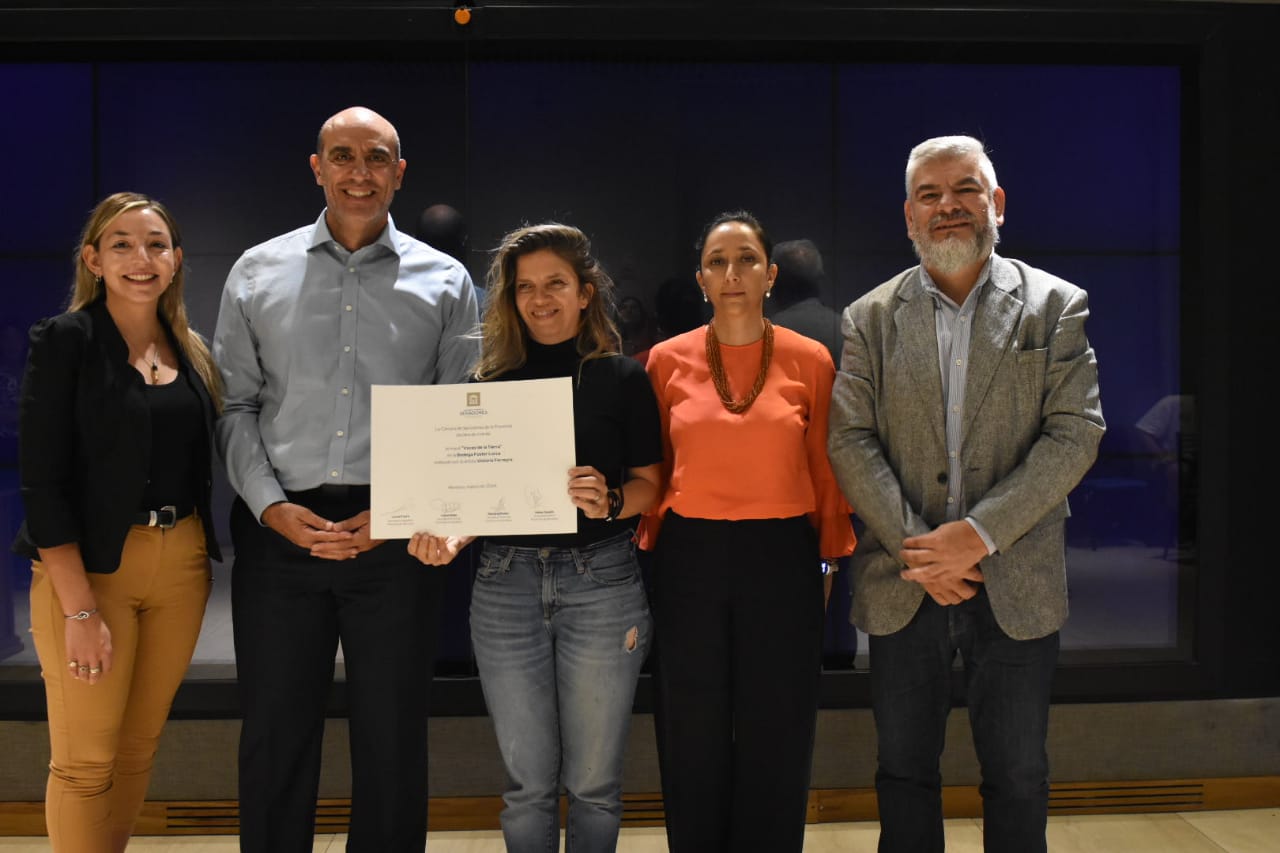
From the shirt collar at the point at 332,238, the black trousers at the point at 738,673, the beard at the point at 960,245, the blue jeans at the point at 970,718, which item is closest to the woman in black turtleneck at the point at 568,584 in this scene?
the black trousers at the point at 738,673

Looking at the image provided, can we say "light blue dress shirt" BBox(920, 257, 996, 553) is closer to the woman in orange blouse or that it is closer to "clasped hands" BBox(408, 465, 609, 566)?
the woman in orange blouse

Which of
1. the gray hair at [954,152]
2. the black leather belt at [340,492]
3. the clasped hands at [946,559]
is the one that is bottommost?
the clasped hands at [946,559]

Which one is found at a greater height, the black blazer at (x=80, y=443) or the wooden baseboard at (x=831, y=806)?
the black blazer at (x=80, y=443)

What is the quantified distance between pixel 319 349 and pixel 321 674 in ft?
2.56

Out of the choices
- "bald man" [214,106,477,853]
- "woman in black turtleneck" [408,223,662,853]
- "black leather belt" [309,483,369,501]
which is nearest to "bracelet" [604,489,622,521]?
"woman in black turtleneck" [408,223,662,853]

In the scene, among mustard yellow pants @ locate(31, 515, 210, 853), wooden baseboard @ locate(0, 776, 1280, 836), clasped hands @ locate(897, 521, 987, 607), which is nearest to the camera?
clasped hands @ locate(897, 521, 987, 607)

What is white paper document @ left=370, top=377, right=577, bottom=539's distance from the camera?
7.28 feet

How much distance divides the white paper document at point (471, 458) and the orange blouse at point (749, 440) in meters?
0.30

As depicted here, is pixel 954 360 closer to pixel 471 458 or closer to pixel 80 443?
pixel 471 458

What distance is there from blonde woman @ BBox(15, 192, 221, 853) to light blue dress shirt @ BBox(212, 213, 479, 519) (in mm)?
119

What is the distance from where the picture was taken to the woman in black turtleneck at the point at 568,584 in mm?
2252

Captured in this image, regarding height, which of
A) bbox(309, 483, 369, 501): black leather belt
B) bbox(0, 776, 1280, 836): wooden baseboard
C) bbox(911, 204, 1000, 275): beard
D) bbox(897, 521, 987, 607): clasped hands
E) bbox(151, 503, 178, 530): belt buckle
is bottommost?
bbox(0, 776, 1280, 836): wooden baseboard

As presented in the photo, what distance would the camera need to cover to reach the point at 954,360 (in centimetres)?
228

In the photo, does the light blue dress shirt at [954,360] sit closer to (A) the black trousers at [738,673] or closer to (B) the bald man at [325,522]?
(A) the black trousers at [738,673]
